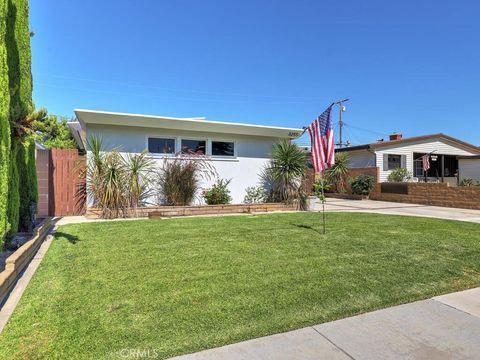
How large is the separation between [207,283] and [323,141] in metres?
5.00

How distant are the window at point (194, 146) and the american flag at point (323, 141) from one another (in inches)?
196

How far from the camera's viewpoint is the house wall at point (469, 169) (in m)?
21.4

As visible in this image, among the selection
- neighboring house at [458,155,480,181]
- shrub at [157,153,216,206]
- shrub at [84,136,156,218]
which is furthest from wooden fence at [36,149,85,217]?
neighboring house at [458,155,480,181]

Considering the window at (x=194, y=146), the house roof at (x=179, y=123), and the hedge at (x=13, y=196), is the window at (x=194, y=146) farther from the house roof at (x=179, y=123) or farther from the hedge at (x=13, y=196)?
the hedge at (x=13, y=196)

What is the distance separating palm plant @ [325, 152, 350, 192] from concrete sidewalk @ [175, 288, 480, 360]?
18164mm

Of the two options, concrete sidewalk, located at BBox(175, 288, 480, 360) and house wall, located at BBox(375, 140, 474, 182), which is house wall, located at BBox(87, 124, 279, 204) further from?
house wall, located at BBox(375, 140, 474, 182)

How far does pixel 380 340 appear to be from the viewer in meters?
2.98

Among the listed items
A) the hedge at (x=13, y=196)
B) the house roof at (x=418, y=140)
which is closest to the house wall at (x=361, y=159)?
the house roof at (x=418, y=140)

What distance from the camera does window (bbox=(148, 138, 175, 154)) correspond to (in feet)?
37.9

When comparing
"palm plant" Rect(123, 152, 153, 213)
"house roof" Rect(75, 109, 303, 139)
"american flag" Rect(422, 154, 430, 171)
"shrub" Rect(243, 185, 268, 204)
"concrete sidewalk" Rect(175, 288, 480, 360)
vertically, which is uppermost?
"house roof" Rect(75, 109, 303, 139)

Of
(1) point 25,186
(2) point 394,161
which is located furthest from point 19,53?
(2) point 394,161

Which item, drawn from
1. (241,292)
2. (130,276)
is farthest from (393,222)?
(130,276)

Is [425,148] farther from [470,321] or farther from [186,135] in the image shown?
[470,321]

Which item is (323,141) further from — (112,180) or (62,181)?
(62,181)
